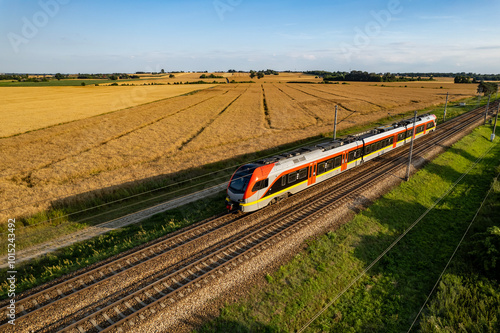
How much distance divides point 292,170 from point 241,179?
4.03 metres

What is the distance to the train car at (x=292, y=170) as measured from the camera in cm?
1770

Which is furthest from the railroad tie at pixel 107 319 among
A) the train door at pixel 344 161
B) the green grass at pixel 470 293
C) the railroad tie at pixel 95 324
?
the train door at pixel 344 161

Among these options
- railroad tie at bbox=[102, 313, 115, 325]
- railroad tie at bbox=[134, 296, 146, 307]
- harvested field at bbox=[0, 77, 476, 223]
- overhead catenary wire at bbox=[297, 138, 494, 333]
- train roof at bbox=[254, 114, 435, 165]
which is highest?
train roof at bbox=[254, 114, 435, 165]

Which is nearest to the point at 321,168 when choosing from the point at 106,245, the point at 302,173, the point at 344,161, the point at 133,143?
the point at 302,173

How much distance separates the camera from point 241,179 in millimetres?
18109

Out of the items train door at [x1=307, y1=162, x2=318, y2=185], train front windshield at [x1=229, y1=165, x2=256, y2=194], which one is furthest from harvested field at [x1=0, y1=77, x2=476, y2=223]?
train door at [x1=307, y1=162, x2=318, y2=185]

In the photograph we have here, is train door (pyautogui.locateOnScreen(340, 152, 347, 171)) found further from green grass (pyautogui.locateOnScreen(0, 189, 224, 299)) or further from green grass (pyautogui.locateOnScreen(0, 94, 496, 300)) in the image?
green grass (pyautogui.locateOnScreen(0, 189, 224, 299))

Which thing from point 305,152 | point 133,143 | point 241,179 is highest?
point 305,152

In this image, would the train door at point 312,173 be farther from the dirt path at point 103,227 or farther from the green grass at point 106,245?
the dirt path at point 103,227

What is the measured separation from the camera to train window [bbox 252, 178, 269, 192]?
17562 mm

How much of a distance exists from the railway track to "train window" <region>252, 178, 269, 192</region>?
2.31 meters

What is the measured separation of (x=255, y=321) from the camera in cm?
1123

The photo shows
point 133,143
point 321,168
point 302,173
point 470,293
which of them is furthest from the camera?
point 133,143

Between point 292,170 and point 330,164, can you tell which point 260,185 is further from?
point 330,164
